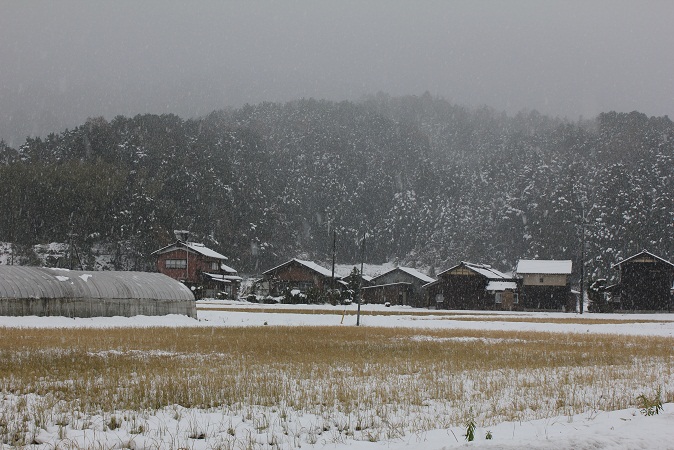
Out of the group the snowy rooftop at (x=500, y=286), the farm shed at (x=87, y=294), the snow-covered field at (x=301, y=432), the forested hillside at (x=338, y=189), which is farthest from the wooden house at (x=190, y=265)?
the snow-covered field at (x=301, y=432)

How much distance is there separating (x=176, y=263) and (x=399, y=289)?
29.7 meters

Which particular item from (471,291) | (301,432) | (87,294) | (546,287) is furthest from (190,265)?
(301,432)

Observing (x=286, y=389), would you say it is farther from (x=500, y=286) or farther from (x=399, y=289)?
(x=399, y=289)

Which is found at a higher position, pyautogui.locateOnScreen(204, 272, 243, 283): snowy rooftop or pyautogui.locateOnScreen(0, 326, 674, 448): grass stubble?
pyautogui.locateOnScreen(204, 272, 243, 283): snowy rooftop

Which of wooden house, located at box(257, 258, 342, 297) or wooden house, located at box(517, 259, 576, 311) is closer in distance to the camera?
wooden house, located at box(517, 259, 576, 311)

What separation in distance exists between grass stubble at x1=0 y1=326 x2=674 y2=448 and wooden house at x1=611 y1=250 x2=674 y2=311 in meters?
58.1

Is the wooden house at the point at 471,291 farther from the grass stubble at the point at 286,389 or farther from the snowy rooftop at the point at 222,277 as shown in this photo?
the grass stubble at the point at 286,389

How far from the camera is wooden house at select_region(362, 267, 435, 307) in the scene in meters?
88.1

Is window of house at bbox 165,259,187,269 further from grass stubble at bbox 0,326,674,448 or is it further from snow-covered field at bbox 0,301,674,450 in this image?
snow-covered field at bbox 0,301,674,450

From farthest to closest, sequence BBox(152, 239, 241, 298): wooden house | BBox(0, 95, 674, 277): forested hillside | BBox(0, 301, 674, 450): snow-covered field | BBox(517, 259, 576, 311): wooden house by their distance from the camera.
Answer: BBox(0, 95, 674, 277): forested hillside, BBox(152, 239, 241, 298): wooden house, BBox(517, 259, 576, 311): wooden house, BBox(0, 301, 674, 450): snow-covered field

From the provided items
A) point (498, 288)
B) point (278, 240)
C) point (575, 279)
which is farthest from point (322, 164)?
point (498, 288)

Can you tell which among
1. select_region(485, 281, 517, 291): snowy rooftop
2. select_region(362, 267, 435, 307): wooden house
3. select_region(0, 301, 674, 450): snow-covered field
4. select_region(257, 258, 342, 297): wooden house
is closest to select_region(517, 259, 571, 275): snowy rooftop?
select_region(485, 281, 517, 291): snowy rooftop

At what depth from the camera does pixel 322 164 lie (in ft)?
490

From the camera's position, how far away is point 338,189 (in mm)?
145125
